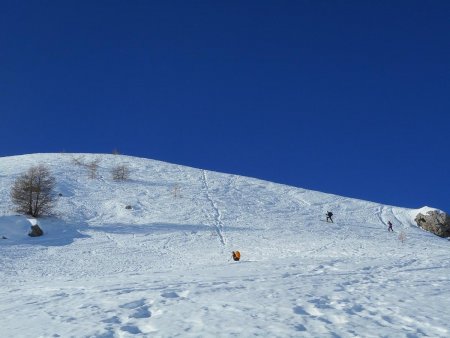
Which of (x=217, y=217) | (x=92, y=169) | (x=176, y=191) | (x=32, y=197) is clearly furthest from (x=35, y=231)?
(x=92, y=169)

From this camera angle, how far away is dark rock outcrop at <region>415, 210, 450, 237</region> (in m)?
35.7

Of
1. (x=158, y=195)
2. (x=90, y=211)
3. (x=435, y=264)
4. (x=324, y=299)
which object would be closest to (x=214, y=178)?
(x=158, y=195)

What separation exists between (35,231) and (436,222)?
30.3 m

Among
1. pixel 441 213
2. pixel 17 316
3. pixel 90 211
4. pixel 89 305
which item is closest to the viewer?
pixel 17 316

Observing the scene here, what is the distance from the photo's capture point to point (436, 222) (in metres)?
36.1

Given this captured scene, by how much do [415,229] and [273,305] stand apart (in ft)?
96.6

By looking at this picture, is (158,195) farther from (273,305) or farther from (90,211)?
(273,305)

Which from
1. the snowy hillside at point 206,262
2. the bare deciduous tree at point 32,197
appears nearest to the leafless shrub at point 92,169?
the snowy hillside at point 206,262

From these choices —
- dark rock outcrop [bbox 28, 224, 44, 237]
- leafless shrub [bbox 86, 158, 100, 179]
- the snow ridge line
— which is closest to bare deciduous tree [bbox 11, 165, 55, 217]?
dark rock outcrop [bbox 28, 224, 44, 237]

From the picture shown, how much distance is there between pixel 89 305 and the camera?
9469mm

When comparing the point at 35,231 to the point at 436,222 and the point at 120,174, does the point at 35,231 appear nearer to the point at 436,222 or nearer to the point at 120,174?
the point at 120,174

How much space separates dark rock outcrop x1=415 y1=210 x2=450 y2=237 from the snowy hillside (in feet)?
2.92

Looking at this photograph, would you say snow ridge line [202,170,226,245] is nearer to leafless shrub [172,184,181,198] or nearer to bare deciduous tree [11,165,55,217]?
leafless shrub [172,184,181,198]

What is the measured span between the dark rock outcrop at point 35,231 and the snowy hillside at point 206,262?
0.52m
